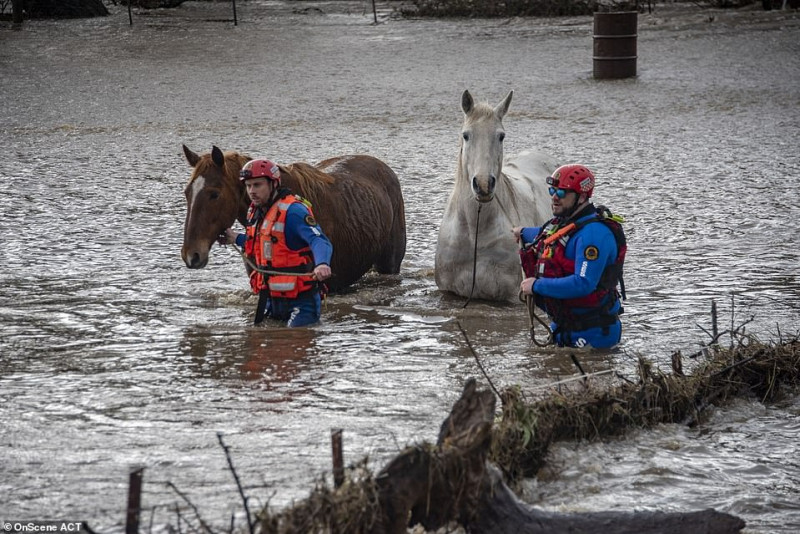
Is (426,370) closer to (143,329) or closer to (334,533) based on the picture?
(143,329)

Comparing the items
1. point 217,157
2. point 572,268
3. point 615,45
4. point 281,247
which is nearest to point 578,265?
point 572,268

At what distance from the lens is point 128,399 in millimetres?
6035

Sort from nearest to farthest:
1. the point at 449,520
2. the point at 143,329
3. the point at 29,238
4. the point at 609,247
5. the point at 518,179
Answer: the point at 449,520 < the point at 609,247 < the point at 143,329 < the point at 518,179 < the point at 29,238

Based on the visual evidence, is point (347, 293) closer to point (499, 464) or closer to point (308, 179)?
point (308, 179)

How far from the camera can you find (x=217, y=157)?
787 cm

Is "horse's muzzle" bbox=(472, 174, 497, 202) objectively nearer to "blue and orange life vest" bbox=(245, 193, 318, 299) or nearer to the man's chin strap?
"blue and orange life vest" bbox=(245, 193, 318, 299)

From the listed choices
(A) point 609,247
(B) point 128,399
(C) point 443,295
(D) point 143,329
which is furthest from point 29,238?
(A) point 609,247

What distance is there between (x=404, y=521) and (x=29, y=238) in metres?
7.97

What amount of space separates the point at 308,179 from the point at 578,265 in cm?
284

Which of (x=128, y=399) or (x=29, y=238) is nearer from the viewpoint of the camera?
(x=128, y=399)

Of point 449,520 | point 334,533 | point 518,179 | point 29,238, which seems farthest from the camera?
point 29,238

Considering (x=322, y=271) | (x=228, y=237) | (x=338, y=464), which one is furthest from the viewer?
(x=228, y=237)

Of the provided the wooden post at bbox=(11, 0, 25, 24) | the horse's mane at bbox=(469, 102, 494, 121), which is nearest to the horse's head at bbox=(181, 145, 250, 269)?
the horse's mane at bbox=(469, 102, 494, 121)

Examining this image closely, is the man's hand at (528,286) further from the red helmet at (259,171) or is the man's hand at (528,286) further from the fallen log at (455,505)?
the fallen log at (455,505)
